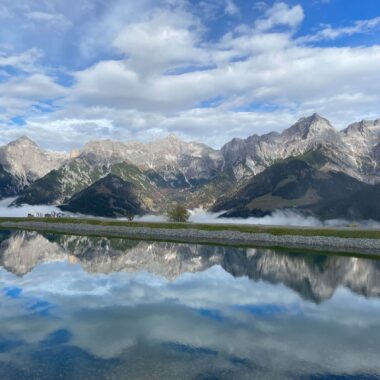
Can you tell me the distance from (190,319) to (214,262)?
56.9 meters

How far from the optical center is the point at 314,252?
431 feet

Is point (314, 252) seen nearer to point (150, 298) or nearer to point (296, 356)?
point (150, 298)

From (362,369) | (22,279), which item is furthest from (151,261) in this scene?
(362,369)

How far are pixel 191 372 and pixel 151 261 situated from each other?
3036 inches

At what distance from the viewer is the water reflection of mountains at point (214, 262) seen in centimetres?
8506

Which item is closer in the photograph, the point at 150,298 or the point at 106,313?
the point at 106,313

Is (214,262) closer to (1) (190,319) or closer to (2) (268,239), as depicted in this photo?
(1) (190,319)

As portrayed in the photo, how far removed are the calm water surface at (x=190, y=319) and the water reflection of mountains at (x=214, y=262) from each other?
0.49 m

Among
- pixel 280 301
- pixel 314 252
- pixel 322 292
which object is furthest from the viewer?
pixel 314 252

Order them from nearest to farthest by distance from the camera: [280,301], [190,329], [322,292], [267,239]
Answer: [190,329]
[280,301]
[322,292]
[267,239]

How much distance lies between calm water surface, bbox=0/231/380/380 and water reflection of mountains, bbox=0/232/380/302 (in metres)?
0.49

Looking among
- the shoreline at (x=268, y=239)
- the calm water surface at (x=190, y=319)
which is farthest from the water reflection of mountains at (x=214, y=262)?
the shoreline at (x=268, y=239)

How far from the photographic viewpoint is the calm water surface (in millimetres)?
39812

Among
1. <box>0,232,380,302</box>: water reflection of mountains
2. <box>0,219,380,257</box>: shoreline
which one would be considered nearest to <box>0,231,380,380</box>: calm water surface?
<box>0,232,380,302</box>: water reflection of mountains
